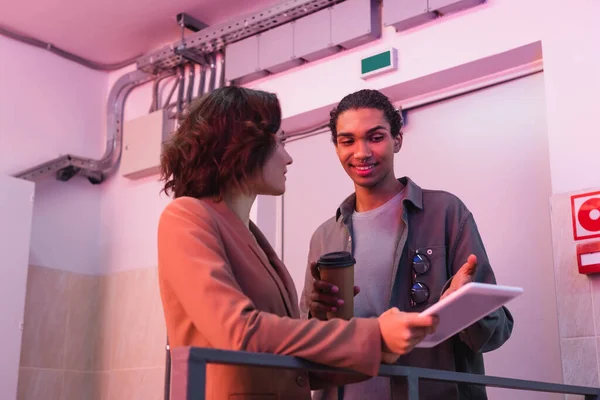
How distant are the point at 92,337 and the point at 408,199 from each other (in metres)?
2.59

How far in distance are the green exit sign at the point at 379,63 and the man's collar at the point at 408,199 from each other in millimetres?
1039

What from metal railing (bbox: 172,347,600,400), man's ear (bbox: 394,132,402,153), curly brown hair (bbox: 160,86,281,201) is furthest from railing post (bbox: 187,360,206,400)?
man's ear (bbox: 394,132,402,153)

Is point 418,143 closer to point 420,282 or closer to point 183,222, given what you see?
point 420,282

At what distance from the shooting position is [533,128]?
10.2ft

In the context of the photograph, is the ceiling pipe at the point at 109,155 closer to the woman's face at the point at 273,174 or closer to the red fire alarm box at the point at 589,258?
the red fire alarm box at the point at 589,258

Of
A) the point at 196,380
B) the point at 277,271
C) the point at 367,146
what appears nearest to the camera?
the point at 196,380

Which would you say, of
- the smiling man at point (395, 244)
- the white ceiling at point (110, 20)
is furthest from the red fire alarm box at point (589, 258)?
the white ceiling at point (110, 20)

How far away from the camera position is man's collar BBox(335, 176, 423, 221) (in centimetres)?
233

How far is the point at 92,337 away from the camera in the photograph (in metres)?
4.37

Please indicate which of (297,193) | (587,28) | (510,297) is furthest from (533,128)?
(510,297)

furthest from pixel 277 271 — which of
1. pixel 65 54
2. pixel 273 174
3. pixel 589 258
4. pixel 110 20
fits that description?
pixel 65 54

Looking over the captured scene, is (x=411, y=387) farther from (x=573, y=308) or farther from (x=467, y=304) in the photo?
(x=573, y=308)

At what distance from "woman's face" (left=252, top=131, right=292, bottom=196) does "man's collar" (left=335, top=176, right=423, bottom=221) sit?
31.6 inches

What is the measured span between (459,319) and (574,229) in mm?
1544
